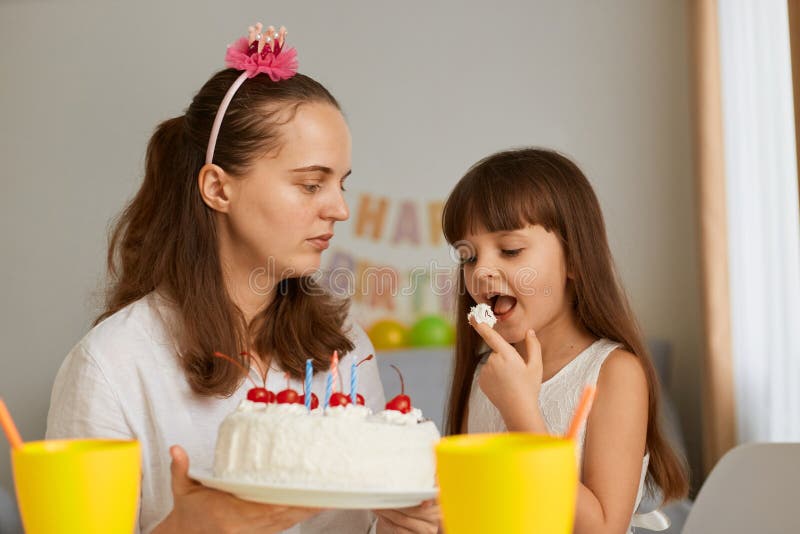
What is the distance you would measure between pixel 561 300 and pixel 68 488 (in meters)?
1.26

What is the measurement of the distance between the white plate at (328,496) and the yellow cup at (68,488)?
216mm

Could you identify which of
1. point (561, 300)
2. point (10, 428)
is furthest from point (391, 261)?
point (10, 428)

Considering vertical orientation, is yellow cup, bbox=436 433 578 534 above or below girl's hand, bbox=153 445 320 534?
above

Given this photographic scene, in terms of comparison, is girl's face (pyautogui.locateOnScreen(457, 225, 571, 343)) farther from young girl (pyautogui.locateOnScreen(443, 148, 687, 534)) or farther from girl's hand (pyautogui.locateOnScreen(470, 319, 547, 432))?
girl's hand (pyautogui.locateOnScreen(470, 319, 547, 432))

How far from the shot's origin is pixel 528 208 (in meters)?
1.83

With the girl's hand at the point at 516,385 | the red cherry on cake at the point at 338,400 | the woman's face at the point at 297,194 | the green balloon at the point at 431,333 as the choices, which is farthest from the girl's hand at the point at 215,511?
the green balloon at the point at 431,333

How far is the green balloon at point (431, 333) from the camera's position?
177 inches

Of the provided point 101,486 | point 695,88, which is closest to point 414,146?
point 695,88

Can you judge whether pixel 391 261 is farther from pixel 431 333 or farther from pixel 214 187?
pixel 214 187

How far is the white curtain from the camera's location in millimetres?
3344

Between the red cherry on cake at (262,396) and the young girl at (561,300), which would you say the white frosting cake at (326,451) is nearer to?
the red cherry on cake at (262,396)

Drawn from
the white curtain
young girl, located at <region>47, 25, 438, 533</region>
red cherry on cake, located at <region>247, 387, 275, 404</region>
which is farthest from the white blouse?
the white curtain

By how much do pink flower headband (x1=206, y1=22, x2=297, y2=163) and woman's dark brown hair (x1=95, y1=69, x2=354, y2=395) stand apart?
1cm

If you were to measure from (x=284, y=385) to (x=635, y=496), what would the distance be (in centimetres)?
68
